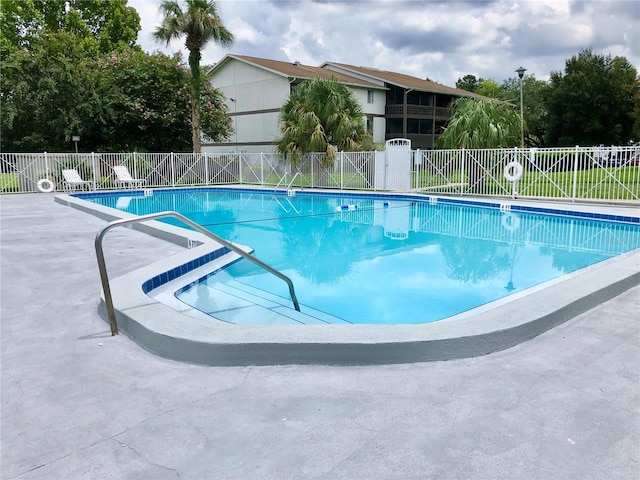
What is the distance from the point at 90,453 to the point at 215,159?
20.9m

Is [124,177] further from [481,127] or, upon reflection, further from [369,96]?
[369,96]

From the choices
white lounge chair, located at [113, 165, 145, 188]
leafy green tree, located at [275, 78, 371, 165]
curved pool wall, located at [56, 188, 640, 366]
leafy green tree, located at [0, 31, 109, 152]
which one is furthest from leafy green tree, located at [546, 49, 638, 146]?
curved pool wall, located at [56, 188, 640, 366]

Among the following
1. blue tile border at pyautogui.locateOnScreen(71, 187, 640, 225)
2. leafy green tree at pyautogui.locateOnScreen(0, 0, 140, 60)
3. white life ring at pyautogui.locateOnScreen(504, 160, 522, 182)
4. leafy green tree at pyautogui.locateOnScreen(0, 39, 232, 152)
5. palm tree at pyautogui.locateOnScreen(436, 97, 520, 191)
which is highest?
leafy green tree at pyautogui.locateOnScreen(0, 0, 140, 60)

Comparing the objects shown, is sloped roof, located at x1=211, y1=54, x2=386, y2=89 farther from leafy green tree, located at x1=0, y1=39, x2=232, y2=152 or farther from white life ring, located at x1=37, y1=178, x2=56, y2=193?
white life ring, located at x1=37, y1=178, x2=56, y2=193

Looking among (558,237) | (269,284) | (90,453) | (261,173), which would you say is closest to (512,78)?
(261,173)

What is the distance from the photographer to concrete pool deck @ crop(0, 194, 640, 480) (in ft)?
6.77

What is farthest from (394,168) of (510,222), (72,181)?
(72,181)

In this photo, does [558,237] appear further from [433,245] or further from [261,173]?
[261,173]

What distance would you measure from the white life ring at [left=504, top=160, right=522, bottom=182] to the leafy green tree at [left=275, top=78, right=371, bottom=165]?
645cm

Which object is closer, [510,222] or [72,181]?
[510,222]

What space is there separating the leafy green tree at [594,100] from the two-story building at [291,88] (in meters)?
7.44

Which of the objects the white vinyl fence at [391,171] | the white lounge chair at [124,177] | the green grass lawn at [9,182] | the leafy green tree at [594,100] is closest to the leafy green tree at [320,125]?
the white vinyl fence at [391,171]

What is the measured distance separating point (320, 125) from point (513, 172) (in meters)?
7.67

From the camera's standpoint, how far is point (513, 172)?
15.0 meters
